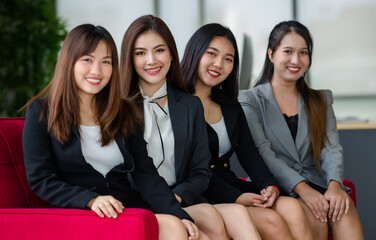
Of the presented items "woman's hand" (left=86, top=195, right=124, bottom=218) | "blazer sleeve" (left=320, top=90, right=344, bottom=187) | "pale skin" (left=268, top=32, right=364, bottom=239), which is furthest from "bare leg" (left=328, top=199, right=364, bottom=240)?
"woman's hand" (left=86, top=195, right=124, bottom=218)

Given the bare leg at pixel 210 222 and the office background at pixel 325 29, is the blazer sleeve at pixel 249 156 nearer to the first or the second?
the bare leg at pixel 210 222

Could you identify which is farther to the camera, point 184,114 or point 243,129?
point 243,129

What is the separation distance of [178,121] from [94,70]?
420 mm

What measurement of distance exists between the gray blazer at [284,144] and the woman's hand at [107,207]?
3.37 ft

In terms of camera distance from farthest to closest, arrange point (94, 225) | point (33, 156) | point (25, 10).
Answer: point (25, 10) < point (33, 156) < point (94, 225)

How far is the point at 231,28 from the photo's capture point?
579cm

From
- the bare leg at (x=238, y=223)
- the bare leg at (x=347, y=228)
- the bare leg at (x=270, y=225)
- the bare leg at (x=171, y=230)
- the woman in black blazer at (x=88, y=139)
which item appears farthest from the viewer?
the bare leg at (x=347, y=228)

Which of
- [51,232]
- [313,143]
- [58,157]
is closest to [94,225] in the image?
[51,232]

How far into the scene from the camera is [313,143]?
8.36 feet

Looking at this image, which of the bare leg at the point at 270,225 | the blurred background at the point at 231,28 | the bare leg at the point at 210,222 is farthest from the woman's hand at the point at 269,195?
the blurred background at the point at 231,28

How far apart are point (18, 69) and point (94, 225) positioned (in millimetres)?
3991

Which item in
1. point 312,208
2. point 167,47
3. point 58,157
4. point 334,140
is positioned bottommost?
point 312,208

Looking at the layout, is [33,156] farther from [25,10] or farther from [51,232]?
[25,10]

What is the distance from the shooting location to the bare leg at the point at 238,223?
1895 mm
